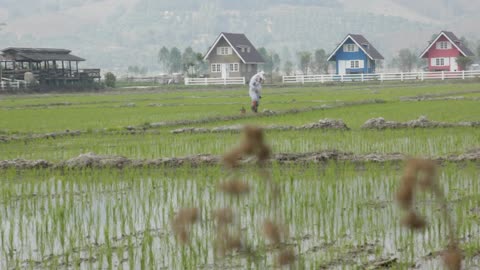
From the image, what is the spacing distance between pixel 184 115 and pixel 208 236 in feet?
53.5

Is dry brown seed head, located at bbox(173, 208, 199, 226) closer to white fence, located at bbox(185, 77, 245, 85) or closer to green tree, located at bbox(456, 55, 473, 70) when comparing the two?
white fence, located at bbox(185, 77, 245, 85)

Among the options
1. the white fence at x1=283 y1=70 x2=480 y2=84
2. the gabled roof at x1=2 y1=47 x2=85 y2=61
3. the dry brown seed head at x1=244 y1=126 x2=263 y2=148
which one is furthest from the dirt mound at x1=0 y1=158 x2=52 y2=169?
the gabled roof at x1=2 y1=47 x2=85 y2=61

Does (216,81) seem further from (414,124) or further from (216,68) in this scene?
(414,124)

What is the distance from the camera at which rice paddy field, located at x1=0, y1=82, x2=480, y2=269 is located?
530cm

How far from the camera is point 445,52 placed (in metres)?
64.9

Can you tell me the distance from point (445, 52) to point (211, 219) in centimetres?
6094

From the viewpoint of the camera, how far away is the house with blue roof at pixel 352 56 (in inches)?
2638

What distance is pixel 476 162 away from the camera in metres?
10.4

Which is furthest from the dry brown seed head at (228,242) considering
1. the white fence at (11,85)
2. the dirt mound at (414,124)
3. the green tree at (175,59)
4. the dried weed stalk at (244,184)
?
the green tree at (175,59)

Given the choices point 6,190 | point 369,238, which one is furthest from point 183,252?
point 6,190

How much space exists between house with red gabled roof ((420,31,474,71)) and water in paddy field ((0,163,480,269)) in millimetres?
56431

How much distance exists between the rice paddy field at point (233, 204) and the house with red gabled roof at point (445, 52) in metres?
49.7

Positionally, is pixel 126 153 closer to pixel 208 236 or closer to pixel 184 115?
pixel 208 236

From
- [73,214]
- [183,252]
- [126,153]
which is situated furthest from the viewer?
[126,153]
